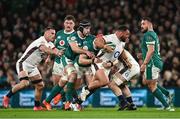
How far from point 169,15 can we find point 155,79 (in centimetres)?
907

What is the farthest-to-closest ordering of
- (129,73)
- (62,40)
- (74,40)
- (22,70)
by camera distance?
(62,40)
(22,70)
(129,73)
(74,40)

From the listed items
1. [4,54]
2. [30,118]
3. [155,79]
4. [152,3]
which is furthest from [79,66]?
[152,3]

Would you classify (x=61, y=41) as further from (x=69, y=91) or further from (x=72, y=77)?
(x=69, y=91)

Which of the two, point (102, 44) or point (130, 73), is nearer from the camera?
point (102, 44)

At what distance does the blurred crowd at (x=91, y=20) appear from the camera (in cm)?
2414

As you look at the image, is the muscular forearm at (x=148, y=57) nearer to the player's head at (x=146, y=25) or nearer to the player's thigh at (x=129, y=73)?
the player's head at (x=146, y=25)

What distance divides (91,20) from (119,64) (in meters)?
8.84

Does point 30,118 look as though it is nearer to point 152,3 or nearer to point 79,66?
point 79,66

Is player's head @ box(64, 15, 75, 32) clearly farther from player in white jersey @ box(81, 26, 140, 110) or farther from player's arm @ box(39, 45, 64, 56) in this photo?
player in white jersey @ box(81, 26, 140, 110)

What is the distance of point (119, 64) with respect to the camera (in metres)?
18.2

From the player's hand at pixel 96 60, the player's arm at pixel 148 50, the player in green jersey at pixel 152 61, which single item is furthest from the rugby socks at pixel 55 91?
the player's arm at pixel 148 50

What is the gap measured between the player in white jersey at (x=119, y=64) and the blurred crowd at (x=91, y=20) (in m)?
5.50

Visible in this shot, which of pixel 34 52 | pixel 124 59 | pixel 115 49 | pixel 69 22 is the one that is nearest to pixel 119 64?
pixel 124 59

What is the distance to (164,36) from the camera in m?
24.9
